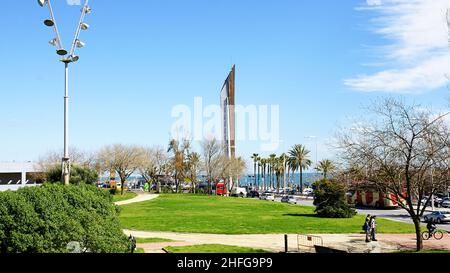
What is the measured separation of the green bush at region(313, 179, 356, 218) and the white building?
67.4 meters

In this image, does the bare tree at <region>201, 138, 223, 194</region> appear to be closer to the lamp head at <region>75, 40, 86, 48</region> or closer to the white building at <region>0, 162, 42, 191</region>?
the white building at <region>0, 162, 42, 191</region>

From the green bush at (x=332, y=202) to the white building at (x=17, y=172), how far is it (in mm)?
67356

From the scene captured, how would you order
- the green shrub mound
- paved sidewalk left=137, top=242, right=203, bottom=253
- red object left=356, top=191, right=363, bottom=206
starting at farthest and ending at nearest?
red object left=356, top=191, right=363, bottom=206
paved sidewalk left=137, top=242, right=203, bottom=253
the green shrub mound

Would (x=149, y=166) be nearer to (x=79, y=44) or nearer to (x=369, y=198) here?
(x=369, y=198)

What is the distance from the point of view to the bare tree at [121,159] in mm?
85938

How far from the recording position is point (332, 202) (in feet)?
131

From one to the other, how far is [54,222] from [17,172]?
8560cm

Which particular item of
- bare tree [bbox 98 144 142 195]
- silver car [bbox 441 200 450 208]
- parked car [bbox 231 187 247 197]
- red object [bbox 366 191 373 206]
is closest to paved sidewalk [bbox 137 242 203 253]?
red object [bbox 366 191 373 206]

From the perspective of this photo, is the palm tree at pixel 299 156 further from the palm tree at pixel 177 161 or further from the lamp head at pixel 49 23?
the lamp head at pixel 49 23

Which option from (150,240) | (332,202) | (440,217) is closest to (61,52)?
(150,240)

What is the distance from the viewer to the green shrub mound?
486 inches

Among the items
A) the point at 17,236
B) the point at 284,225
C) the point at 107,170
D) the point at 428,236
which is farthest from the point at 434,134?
the point at 107,170
